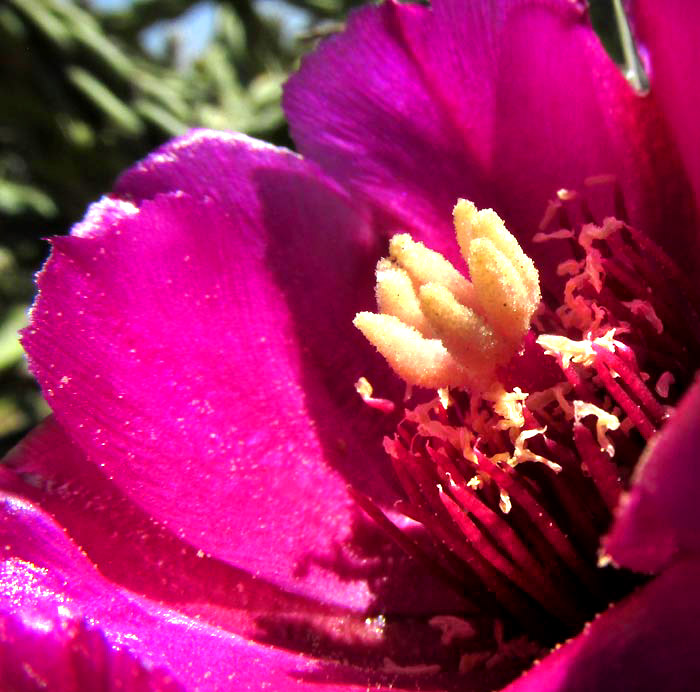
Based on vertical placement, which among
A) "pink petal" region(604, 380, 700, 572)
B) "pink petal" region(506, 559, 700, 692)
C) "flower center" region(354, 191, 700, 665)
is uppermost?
"pink petal" region(604, 380, 700, 572)

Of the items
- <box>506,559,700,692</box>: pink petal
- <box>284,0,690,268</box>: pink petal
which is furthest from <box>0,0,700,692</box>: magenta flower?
<box>506,559,700,692</box>: pink petal

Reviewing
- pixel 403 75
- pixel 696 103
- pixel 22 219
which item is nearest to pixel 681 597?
pixel 696 103

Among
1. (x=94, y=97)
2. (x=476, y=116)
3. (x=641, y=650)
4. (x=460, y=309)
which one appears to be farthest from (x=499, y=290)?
(x=94, y=97)

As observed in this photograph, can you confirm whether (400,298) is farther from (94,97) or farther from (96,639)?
(94,97)

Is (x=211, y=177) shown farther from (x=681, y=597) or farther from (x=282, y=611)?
(x=681, y=597)

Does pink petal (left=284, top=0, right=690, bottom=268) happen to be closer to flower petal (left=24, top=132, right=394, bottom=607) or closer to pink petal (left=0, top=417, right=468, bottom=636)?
flower petal (left=24, top=132, right=394, bottom=607)

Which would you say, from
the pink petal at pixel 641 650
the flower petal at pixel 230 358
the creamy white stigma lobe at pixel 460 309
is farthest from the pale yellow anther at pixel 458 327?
the pink petal at pixel 641 650

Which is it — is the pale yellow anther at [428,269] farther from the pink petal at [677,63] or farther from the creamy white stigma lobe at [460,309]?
the pink petal at [677,63]
